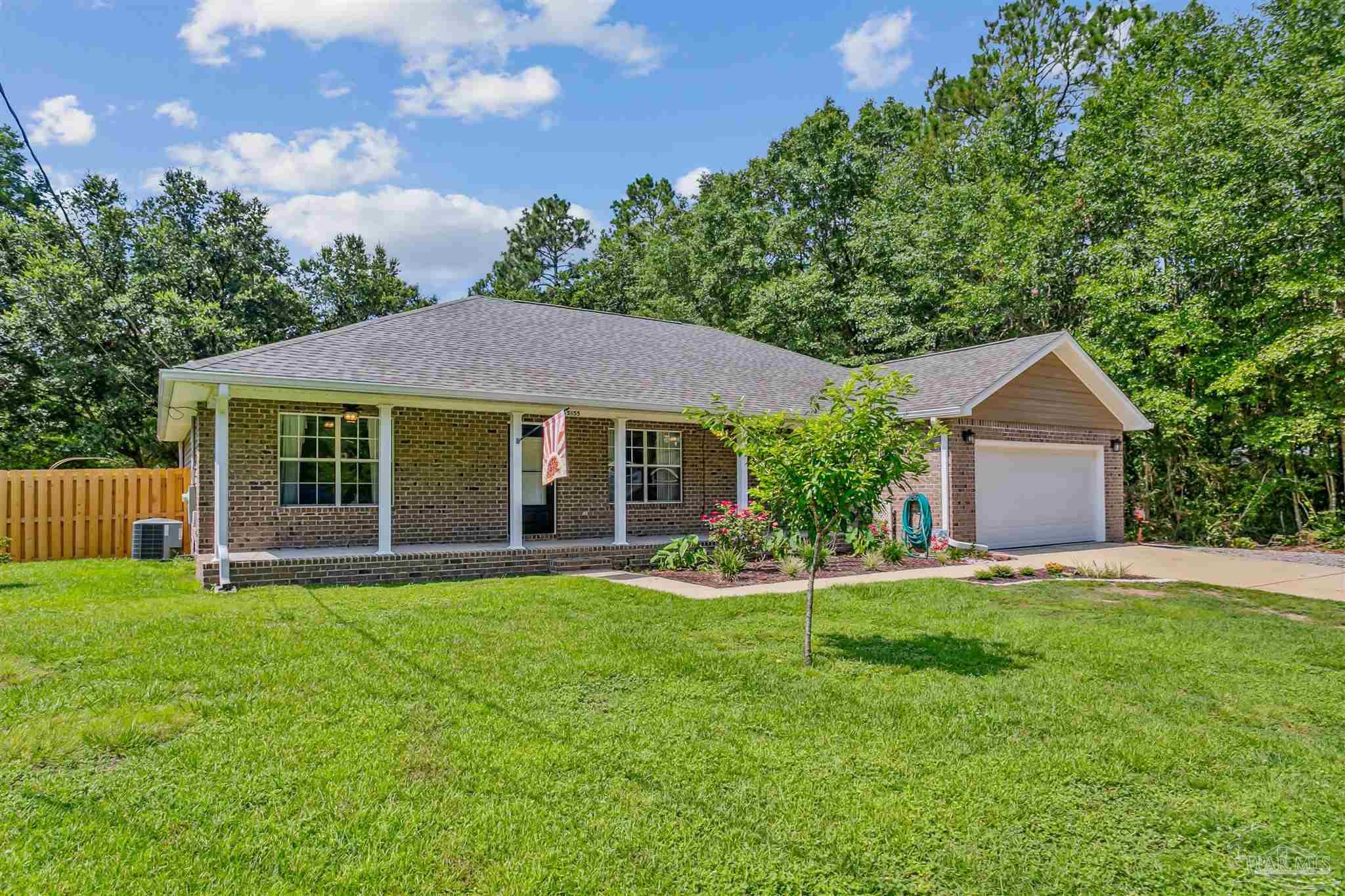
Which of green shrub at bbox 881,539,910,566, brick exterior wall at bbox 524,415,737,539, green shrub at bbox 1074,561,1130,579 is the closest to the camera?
green shrub at bbox 1074,561,1130,579

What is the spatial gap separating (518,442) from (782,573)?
4424 millimetres

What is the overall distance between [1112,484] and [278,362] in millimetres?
16662

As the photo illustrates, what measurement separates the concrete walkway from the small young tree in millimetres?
2992

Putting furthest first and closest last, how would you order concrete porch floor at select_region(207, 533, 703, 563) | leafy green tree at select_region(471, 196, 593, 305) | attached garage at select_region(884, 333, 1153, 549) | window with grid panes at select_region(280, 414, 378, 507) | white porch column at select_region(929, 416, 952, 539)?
1. leafy green tree at select_region(471, 196, 593, 305)
2. attached garage at select_region(884, 333, 1153, 549)
3. white porch column at select_region(929, 416, 952, 539)
4. window with grid panes at select_region(280, 414, 378, 507)
5. concrete porch floor at select_region(207, 533, 703, 563)

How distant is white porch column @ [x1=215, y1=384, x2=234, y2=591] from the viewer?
9.17 meters

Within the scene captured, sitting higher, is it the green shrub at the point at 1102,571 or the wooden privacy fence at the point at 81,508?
the wooden privacy fence at the point at 81,508

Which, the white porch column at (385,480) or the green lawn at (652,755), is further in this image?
the white porch column at (385,480)

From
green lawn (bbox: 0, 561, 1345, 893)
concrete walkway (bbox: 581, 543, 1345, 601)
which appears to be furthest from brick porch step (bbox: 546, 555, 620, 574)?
green lawn (bbox: 0, 561, 1345, 893)

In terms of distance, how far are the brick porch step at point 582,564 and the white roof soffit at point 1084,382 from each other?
697 centimetres

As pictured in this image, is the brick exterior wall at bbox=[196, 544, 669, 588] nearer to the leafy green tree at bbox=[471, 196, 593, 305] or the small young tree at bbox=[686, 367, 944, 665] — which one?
the small young tree at bbox=[686, 367, 944, 665]

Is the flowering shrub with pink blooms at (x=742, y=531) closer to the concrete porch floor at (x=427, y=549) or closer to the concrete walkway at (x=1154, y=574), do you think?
the concrete porch floor at (x=427, y=549)

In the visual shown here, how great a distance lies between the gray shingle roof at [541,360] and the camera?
1052 centimetres

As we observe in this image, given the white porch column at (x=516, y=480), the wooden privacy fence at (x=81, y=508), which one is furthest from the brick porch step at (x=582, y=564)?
the wooden privacy fence at (x=81, y=508)

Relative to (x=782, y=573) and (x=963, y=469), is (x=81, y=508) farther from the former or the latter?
(x=963, y=469)
